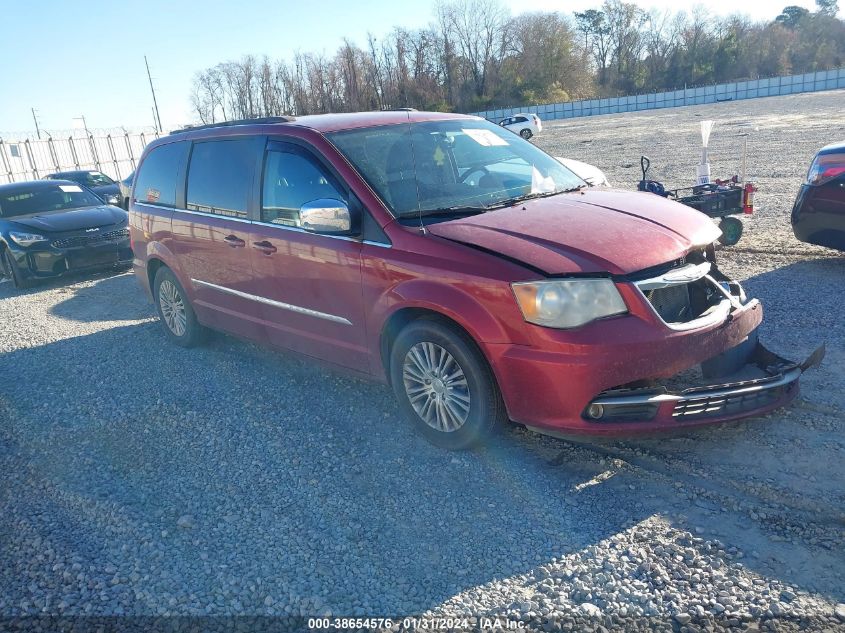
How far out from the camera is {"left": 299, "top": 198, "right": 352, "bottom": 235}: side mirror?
14.4 ft

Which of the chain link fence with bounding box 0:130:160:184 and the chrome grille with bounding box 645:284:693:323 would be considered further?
the chain link fence with bounding box 0:130:160:184

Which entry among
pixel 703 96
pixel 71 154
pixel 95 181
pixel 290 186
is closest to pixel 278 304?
pixel 290 186

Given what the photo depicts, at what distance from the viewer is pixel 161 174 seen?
657 centimetres

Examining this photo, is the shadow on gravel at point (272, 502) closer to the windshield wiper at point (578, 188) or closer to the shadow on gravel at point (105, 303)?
the windshield wiper at point (578, 188)

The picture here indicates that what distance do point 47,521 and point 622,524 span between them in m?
2.99

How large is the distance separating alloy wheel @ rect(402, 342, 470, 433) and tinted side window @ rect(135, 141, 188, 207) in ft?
10.4

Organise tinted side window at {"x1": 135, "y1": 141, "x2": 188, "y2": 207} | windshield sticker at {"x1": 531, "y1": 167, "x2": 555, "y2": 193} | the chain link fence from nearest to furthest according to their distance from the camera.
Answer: windshield sticker at {"x1": 531, "y1": 167, "x2": 555, "y2": 193}
tinted side window at {"x1": 135, "y1": 141, "x2": 188, "y2": 207}
the chain link fence

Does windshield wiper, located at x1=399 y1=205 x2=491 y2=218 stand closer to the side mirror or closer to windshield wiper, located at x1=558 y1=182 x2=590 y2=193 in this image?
the side mirror

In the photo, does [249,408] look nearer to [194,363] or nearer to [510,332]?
[194,363]

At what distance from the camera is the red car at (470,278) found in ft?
12.0

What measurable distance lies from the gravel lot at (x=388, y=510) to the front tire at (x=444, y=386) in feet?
0.57

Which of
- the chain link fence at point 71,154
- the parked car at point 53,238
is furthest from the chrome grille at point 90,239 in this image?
the chain link fence at point 71,154

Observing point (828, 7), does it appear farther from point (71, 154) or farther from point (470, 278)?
point (470, 278)

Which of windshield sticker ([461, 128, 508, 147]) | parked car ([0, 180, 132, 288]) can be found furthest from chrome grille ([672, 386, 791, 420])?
parked car ([0, 180, 132, 288])
